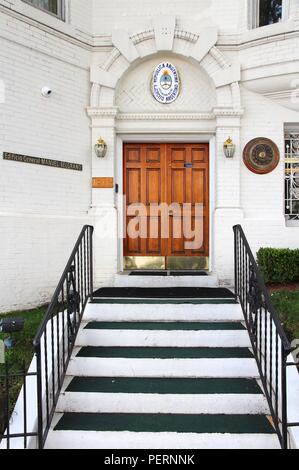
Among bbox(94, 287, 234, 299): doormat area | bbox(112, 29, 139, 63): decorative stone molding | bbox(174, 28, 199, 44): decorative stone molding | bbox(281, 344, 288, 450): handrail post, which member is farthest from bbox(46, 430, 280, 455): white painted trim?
bbox(174, 28, 199, 44): decorative stone molding

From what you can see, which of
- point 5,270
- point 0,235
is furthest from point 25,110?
point 5,270

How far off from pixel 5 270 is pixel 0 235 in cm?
50

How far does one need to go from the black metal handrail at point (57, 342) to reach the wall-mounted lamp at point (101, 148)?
1.79 meters

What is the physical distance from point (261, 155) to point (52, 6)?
162 inches

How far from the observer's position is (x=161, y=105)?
6.51 meters

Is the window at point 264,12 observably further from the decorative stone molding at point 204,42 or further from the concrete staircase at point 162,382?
the concrete staircase at point 162,382

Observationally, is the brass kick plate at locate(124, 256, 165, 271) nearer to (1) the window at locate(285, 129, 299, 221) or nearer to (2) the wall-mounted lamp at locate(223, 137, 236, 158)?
(2) the wall-mounted lamp at locate(223, 137, 236, 158)

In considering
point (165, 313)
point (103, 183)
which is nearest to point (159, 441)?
point (165, 313)

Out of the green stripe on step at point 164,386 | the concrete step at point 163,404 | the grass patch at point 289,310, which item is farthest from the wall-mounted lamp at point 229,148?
the concrete step at point 163,404

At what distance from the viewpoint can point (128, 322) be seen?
14.6 ft

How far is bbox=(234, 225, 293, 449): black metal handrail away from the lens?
9.42ft

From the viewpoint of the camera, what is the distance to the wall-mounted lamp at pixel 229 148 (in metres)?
6.22
